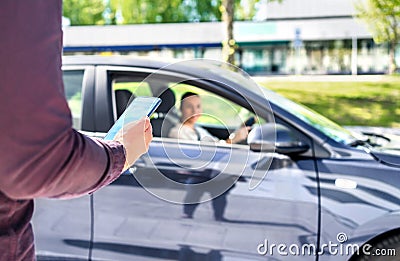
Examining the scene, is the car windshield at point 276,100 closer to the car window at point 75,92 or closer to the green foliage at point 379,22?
the car window at point 75,92

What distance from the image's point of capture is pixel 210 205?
2.49 m

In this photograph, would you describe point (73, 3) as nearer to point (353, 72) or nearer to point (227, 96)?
point (353, 72)

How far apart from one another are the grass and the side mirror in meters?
6.99

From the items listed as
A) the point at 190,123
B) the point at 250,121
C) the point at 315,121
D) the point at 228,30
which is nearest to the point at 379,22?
the point at 228,30

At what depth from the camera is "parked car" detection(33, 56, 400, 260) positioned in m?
2.39

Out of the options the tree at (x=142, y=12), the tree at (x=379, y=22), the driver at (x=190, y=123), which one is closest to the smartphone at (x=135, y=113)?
the driver at (x=190, y=123)

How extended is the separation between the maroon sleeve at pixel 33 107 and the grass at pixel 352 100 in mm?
8917

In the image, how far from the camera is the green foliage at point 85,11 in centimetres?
3263

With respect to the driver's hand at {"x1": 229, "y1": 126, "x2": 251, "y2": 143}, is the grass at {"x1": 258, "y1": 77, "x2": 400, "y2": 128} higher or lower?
lower

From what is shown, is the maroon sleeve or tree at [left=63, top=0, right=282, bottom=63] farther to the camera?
tree at [left=63, top=0, right=282, bottom=63]

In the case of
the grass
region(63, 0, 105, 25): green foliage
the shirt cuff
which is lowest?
the grass

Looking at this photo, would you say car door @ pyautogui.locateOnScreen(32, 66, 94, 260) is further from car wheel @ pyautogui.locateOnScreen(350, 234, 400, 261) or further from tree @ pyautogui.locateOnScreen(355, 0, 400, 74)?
tree @ pyautogui.locateOnScreen(355, 0, 400, 74)

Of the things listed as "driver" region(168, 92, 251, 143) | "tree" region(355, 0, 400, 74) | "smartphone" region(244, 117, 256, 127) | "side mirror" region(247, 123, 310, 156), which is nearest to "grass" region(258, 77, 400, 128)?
"tree" region(355, 0, 400, 74)

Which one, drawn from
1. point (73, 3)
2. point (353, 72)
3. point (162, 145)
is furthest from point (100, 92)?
point (73, 3)
